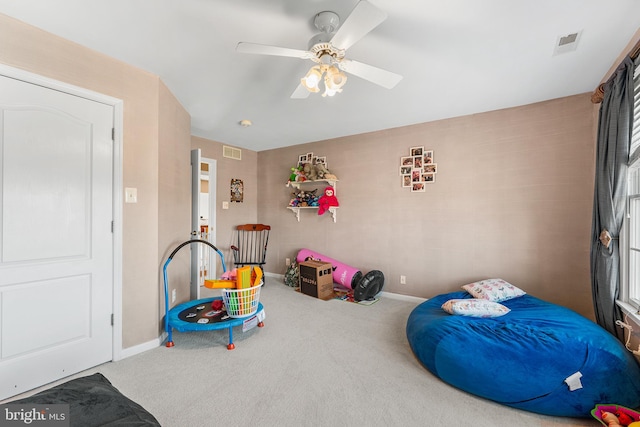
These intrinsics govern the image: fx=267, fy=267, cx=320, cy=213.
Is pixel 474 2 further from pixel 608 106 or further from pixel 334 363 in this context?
pixel 334 363

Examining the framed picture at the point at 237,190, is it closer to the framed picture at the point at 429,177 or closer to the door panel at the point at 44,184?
the door panel at the point at 44,184

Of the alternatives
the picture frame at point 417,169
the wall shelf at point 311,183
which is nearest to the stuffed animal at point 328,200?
the wall shelf at point 311,183

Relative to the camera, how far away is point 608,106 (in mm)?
2119

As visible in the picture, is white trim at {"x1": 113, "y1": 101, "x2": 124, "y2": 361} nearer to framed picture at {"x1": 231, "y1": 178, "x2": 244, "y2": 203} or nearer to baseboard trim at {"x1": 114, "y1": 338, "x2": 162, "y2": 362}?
baseboard trim at {"x1": 114, "y1": 338, "x2": 162, "y2": 362}

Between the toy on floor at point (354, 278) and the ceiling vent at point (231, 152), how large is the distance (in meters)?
2.05

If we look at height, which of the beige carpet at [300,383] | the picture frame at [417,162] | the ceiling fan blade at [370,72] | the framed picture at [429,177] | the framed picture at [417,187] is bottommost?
the beige carpet at [300,383]

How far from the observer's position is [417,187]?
12.0 feet

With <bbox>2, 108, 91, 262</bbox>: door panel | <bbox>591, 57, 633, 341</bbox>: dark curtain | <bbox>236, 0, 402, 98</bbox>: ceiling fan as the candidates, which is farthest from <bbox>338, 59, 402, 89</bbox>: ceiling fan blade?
<bbox>2, 108, 91, 262</bbox>: door panel

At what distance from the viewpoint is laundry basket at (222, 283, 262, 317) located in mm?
2400

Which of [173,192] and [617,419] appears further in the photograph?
[173,192]

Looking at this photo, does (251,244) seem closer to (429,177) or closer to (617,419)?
(429,177)

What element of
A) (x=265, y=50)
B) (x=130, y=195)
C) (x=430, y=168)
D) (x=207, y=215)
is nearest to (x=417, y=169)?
Result: (x=430, y=168)

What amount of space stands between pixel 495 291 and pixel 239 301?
2512 mm

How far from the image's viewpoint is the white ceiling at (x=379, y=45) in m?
1.59
